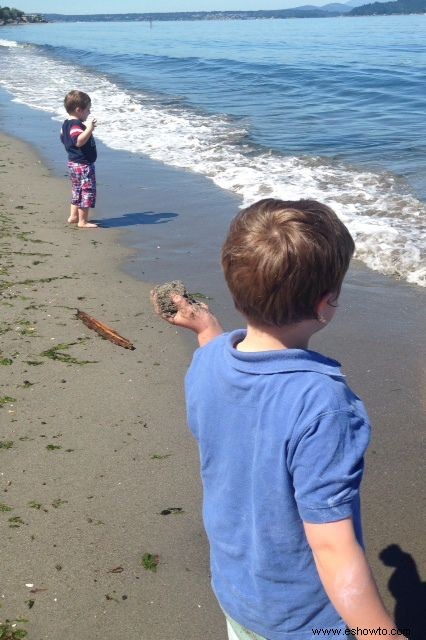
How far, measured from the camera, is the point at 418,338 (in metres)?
5.05

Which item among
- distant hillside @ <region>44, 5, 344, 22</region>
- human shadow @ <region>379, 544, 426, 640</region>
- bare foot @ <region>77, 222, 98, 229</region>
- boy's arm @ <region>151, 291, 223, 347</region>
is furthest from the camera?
distant hillside @ <region>44, 5, 344, 22</region>

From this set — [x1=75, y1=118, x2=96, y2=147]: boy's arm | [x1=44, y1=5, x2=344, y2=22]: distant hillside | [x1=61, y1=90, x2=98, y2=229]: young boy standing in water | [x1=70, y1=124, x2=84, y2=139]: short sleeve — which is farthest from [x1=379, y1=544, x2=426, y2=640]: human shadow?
[x1=44, y1=5, x2=344, y2=22]: distant hillside

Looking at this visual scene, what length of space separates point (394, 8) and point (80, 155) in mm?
A: 136451

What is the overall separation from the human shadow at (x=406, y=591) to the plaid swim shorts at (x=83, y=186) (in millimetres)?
5843

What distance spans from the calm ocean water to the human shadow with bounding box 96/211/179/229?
51.1 inches

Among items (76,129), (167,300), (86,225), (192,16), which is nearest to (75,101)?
(76,129)

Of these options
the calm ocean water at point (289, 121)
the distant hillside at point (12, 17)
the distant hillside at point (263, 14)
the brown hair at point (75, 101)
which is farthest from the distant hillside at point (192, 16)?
the brown hair at point (75, 101)

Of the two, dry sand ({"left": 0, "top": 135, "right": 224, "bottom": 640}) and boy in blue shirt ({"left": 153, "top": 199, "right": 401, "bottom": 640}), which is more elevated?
boy in blue shirt ({"left": 153, "top": 199, "right": 401, "bottom": 640})

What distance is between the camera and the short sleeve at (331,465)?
4.62 ft

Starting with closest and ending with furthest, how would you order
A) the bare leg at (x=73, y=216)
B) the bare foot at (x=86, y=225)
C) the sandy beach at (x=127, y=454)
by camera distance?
the sandy beach at (x=127, y=454)
the bare foot at (x=86, y=225)
the bare leg at (x=73, y=216)

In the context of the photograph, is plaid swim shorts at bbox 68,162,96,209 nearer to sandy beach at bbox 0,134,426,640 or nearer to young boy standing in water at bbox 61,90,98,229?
young boy standing in water at bbox 61,90,98,229

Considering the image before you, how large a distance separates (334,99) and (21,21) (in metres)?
96.4

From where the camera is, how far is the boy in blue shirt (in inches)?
56.0

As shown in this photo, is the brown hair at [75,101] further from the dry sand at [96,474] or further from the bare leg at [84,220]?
the dry sand at [96,474]
